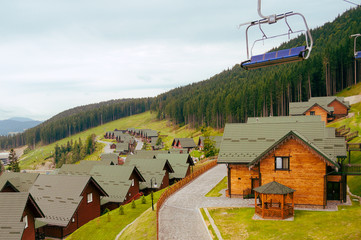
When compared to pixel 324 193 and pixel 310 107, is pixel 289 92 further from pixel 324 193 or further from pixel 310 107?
pixel 324 193

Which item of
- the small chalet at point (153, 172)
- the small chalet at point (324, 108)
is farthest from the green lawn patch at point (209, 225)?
the small chalet at point (324, 108)

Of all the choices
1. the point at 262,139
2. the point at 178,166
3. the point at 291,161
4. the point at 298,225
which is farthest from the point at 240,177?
the point at 178,166

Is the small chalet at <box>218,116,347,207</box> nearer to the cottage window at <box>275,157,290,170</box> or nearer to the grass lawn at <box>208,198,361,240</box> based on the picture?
the cottage window at <box>275,157,290,170</box>

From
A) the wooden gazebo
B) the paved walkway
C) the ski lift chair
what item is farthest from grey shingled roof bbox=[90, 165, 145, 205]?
the ski lift chair

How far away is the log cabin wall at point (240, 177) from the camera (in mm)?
34000

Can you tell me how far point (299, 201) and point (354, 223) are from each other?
6.73m

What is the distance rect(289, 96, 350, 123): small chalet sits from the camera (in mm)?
81938

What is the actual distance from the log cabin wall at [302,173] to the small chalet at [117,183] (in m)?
23.1

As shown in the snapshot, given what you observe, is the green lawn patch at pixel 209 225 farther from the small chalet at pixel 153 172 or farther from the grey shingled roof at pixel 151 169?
the grey shingled roof at pixel 151 169

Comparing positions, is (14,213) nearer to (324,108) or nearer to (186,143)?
(324,108)

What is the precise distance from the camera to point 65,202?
114ft

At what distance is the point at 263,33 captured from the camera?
514 inches

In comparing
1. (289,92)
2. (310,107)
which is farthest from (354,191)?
(289,92)

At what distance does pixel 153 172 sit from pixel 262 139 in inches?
Result: 970
